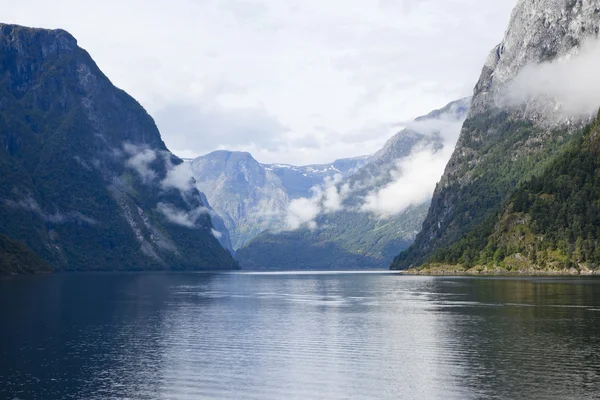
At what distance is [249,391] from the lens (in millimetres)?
62750

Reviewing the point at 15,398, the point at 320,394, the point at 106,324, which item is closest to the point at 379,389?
the point at 320,394

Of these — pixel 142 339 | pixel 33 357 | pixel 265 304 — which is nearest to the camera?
pixel 33 357

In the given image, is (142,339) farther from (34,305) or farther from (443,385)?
(34,305)

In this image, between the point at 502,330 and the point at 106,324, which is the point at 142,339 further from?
the point at 502,330

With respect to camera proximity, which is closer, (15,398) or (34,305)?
(15,398)

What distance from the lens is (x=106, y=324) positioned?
373ft

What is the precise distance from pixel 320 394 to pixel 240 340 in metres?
36.2

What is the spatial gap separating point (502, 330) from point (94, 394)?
63.5m

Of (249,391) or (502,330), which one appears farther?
(502,330)

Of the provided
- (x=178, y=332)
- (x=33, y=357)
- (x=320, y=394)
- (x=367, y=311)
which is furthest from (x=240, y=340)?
(x=367, y=311)

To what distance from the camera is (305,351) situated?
3359 inches

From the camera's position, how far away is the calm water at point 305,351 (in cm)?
6291

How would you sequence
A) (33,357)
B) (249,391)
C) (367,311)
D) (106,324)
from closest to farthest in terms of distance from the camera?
(249,391), (33,357), (106,324), (367,311)

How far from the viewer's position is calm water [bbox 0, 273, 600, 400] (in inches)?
2477
